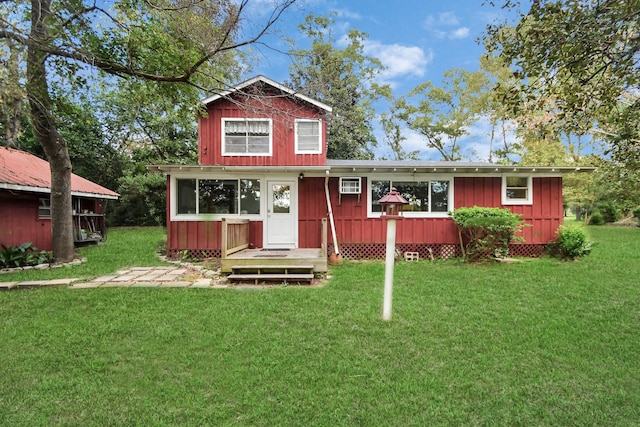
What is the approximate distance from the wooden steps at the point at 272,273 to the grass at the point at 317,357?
0.74 meters

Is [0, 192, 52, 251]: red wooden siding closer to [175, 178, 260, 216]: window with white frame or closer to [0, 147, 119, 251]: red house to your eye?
[0, 147, 119, 251]: red house

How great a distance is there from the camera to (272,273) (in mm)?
6570

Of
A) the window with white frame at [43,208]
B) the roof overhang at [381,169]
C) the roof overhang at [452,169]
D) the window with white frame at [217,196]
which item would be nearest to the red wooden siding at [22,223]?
the window with white frame at [43,208]

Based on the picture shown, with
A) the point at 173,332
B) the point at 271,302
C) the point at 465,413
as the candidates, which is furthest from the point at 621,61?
the point at 173,332

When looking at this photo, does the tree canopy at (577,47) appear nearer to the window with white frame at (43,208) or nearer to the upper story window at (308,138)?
the upper story window at (308,138)

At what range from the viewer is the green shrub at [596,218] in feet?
71.3

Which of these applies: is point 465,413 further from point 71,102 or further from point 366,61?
point 366,61

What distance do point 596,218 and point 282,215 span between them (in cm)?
2342

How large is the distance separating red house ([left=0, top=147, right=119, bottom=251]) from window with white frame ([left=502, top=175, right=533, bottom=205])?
13.0 meters

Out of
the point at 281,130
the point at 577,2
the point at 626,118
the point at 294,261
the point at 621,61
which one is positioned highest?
the point at 281,130

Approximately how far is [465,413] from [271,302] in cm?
307

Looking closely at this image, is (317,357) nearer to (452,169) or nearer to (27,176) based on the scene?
(452,169)

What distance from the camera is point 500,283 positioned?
6082 millimetres

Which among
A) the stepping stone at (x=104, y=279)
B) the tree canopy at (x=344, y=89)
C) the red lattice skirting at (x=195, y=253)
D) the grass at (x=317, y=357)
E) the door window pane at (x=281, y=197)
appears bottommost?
the grass at (x=317, y=357)
